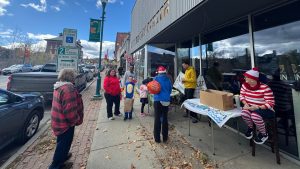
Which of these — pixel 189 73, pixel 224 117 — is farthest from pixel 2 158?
pixel 189 73

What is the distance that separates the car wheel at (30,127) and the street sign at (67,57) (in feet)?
14.9

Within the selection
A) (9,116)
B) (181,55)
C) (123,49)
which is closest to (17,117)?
(9,116)

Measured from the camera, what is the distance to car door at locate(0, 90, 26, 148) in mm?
3904

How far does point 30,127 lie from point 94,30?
722cm

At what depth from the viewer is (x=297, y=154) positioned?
11.7ft

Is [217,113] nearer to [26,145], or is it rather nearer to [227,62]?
[227,62]

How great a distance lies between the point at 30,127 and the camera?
5.00m

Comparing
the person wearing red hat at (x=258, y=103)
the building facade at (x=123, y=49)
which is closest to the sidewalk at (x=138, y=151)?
the person wearing red hat at (x=258, y=103)

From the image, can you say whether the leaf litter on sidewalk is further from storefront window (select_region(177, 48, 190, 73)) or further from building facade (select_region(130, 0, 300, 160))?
storefront window (select_region(177, 48, 190, 73))

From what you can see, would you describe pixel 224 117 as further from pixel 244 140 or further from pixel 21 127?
pixel 21 127

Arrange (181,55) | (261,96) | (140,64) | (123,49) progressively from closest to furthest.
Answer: (261,96) < (181,55) < (140,64) < (123,49)

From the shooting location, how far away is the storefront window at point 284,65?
365cm

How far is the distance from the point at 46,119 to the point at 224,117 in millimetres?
6105

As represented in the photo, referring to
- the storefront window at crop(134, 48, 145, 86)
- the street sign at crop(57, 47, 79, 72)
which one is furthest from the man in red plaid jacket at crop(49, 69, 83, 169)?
the storefront window at crop(134, 48, 145, 86)
